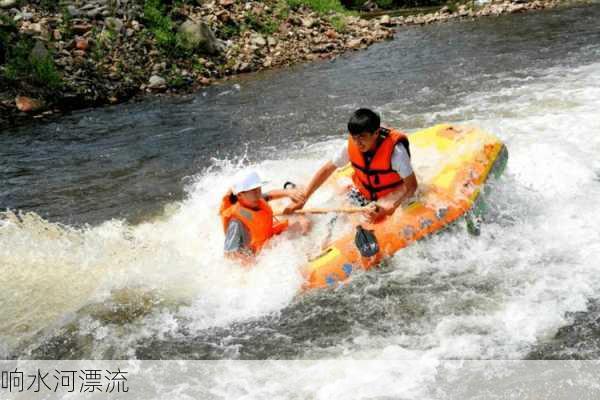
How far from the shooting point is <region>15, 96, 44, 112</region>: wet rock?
1229 cm

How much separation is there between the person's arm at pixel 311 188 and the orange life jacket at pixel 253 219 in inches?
15.3

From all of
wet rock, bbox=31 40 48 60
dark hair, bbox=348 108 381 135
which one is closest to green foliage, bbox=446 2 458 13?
wet rock, bbox=31 40 48 60

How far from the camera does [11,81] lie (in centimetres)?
1266

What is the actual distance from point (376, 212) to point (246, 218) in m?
1.14

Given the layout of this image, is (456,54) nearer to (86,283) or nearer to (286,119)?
(286,119)

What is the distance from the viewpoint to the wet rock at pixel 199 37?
48.0ft

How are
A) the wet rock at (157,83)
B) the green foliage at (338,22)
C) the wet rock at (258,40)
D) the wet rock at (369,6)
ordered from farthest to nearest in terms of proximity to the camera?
the wet rock at (369,6) < the green foliage at (338,22) < the wet rock at (258,40) < the wet rock at (157,83)

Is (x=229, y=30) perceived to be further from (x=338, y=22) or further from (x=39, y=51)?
(x=39, y=51)

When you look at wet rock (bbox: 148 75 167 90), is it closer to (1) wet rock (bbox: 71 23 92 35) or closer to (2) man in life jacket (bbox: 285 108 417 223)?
(1) wet rock (bbox: 71 23 92 35)

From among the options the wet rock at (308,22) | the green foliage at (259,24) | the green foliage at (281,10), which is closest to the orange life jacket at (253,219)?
the green foliage at (259,24)

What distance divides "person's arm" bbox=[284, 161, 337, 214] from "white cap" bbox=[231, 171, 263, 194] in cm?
65

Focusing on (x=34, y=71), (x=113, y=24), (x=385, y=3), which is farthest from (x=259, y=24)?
(x=385, y=3)

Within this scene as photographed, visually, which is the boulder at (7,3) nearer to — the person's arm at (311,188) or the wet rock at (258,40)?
the wet rock at (258,40)

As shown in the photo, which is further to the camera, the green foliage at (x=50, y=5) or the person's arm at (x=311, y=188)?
the green foliage at (x=50, y=5)
